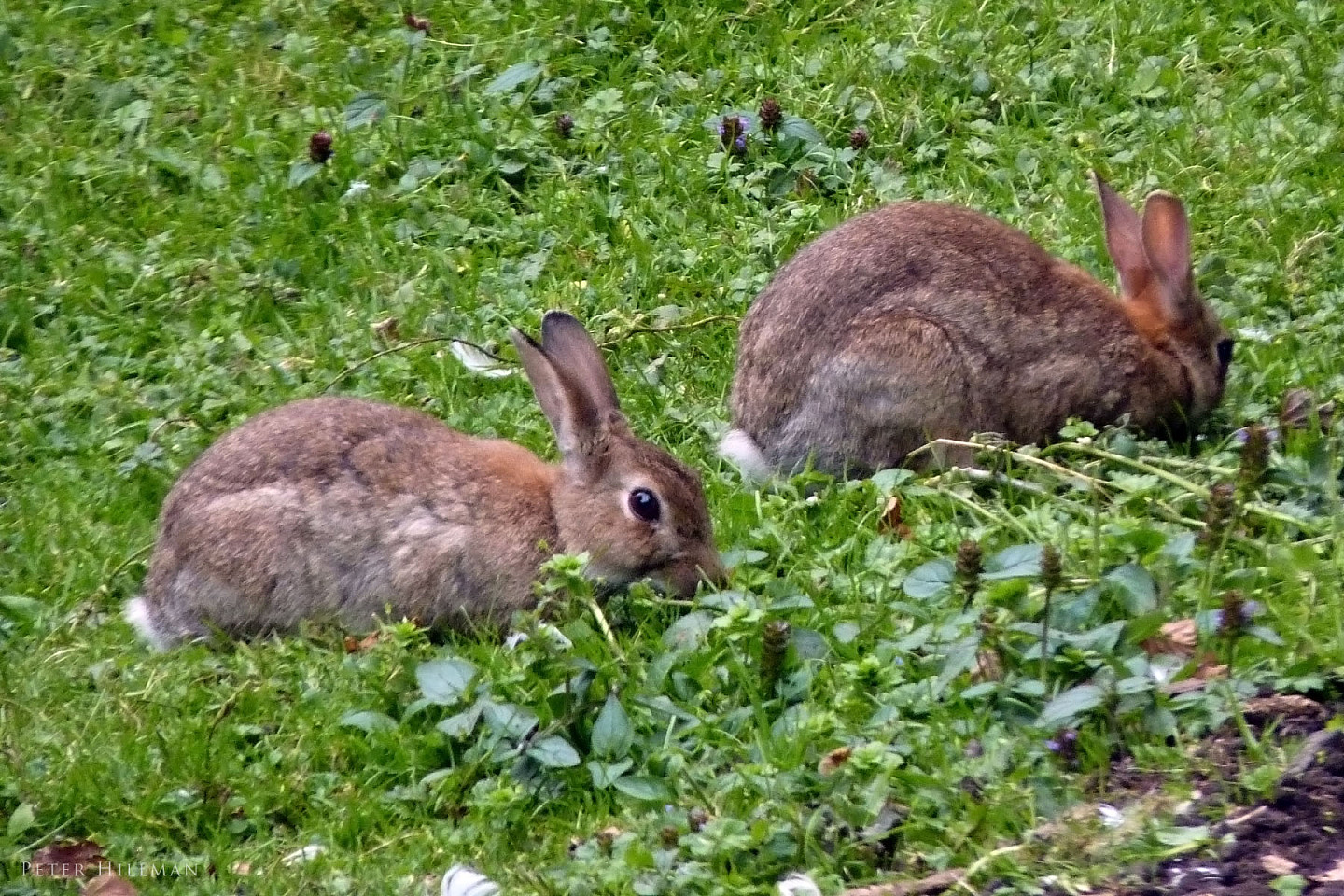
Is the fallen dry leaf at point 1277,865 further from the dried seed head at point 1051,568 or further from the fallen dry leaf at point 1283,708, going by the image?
the dried seed head at point 1051,568

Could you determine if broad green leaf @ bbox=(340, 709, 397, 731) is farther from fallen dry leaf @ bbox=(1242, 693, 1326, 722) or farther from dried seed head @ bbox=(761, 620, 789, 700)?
fallen dry leaf @ bbox=(1242, 693, 1326, 722)

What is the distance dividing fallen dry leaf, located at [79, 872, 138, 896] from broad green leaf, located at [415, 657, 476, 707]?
899mm

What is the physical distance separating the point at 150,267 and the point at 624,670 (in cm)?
388

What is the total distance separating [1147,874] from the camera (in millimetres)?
3715

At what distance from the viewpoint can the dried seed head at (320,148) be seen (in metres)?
8.31

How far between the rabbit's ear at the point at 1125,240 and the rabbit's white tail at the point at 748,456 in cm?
162

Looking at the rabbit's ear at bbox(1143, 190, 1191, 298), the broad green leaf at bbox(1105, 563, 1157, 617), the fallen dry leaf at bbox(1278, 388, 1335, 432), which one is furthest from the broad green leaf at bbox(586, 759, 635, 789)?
the rabbit's ear at bbox(1143, 190, 1191, 298)

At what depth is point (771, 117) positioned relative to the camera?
8.14 m

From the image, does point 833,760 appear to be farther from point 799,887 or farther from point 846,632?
point 846,632

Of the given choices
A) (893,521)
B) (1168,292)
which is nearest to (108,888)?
(893,521)

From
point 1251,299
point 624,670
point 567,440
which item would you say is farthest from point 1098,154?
A: point 624,670

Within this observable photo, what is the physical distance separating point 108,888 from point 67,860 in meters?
0.28

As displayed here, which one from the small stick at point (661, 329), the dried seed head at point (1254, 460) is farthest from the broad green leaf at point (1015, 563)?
the small stick at point (661, 329)

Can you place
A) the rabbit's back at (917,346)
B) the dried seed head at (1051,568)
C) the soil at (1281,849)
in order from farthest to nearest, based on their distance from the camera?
the rabbit's back at (917,346) < the dried seed head at (1051,568) < the soil at (1281,849)
